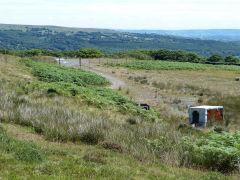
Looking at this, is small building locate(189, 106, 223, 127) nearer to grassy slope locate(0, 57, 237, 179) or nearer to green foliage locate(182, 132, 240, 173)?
green foliage locate(182, 132, 240, 173)

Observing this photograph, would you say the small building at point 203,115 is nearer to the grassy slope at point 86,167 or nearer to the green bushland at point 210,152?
the green bushland at point 210,152

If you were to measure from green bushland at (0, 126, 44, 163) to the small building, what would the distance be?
948cm

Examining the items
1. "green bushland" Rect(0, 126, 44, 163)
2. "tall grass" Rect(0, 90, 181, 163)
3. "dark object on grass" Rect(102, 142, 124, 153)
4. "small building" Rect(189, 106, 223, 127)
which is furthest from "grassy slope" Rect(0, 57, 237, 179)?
"small building" Rect(189, 106, 223, 127)

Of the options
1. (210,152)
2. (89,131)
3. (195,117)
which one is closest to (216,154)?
(210,152)

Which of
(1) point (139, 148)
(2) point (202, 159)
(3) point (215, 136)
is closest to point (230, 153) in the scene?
(2) point (202, 159)

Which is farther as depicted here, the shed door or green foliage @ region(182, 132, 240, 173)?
the shed door

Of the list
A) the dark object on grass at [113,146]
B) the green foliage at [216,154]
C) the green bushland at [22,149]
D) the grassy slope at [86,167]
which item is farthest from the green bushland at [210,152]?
the green bushland at [22,149]

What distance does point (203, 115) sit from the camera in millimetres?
13898

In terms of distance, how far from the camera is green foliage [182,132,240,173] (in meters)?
5.74

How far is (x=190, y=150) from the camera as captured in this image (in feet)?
20.9

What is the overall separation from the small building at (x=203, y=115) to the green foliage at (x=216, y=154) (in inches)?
295

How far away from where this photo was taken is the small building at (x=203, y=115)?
45.7 feet

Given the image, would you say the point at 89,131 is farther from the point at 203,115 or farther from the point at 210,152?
the point at 203,115

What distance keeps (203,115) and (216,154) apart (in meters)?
8.29
